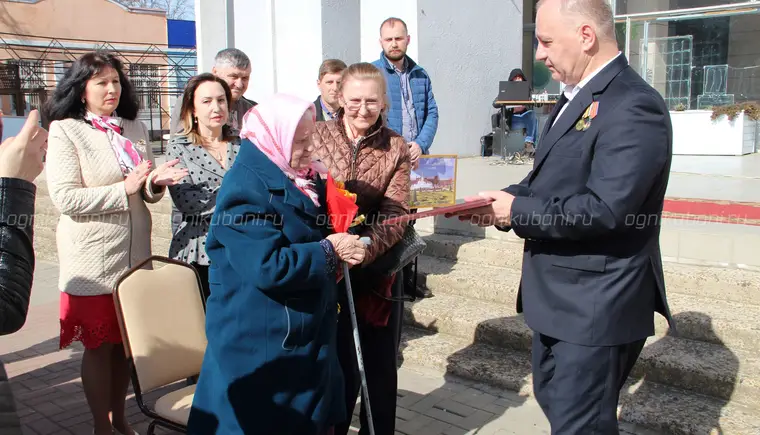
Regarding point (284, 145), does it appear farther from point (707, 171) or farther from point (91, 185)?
point (707, 171)

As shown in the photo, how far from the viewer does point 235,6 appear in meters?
10.3

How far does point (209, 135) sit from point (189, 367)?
1.37m

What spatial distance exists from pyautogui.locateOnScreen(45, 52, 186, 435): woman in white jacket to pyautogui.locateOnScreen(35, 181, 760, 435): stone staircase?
2.11 m

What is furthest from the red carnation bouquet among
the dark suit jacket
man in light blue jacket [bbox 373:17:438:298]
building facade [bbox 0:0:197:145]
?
building facade [bbox 0:0:197:145]

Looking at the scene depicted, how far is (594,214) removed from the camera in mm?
2170

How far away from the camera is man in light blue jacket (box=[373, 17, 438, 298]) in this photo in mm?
4793

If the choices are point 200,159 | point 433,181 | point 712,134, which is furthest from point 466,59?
point 200,159

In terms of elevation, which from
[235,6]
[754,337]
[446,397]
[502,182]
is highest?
[235,6]

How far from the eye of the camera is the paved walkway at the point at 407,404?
3715mm

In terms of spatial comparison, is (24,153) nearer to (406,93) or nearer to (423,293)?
(406,93)

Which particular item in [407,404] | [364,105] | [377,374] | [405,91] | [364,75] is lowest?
[407,404]

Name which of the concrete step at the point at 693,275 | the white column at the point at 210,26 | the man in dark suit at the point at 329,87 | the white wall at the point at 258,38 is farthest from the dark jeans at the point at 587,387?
the white column at the point at 210,26

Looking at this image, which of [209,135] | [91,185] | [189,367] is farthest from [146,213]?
[189,367]

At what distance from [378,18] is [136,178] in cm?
680
